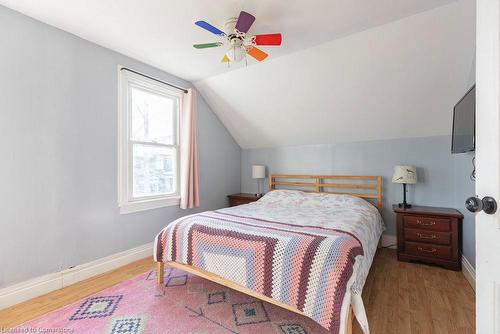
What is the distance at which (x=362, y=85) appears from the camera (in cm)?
294

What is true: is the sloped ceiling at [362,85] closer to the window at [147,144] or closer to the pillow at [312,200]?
the window at [147,144]

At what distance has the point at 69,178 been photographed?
7.78 ft

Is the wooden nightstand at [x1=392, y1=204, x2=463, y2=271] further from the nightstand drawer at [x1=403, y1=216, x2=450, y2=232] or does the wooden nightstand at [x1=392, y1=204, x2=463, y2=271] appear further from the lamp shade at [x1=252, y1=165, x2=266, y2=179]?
the lamp shade at [x1=252, y1=165, x2=266, y2=179]

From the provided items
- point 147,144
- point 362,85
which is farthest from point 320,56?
point 147,144

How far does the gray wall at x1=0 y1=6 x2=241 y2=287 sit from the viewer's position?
2.02 m

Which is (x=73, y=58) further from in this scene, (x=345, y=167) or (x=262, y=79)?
(x=345, y=167)

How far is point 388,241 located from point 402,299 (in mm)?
1510

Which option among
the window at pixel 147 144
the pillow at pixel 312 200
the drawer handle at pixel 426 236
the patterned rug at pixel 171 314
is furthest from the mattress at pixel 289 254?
the window at pixel 147 144

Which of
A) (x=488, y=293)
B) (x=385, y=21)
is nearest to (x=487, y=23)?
(x=488, y=293)

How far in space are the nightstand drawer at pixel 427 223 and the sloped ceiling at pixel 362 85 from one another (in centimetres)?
118

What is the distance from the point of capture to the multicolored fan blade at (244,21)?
68.1 inches

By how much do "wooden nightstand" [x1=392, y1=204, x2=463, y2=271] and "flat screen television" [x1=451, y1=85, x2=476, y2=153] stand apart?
0.85 meters

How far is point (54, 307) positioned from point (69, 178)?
1.13 m

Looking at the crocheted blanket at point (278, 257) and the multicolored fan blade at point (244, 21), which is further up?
the multicolored fan blade at point (244, 21)
